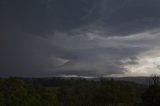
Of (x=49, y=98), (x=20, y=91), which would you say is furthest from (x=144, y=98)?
(x=49, y=98)

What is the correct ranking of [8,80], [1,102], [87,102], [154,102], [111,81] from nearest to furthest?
[154,102], [1,102], [8,80], [111,81], [87,102]

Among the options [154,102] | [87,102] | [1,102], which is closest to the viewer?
[154,102]

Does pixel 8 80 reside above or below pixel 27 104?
above

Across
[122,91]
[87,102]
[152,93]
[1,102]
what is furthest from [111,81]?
[1,102]

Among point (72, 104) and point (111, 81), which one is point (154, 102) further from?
point (72, 104)

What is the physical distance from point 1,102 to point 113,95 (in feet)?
116

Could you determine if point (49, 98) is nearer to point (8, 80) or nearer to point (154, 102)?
point (8, 80)

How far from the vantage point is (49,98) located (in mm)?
123875

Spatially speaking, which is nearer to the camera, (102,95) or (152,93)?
(152,93)

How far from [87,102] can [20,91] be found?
108 feet

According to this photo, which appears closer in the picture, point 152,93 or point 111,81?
point 152,93

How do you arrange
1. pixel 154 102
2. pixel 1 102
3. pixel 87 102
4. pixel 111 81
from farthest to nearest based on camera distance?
pixel 87 102, pixel 111 81, pixel 1 102, pixel 154 102

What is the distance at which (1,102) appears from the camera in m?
98.5

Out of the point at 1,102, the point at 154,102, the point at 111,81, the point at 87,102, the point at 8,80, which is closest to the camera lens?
the point at 154,102
